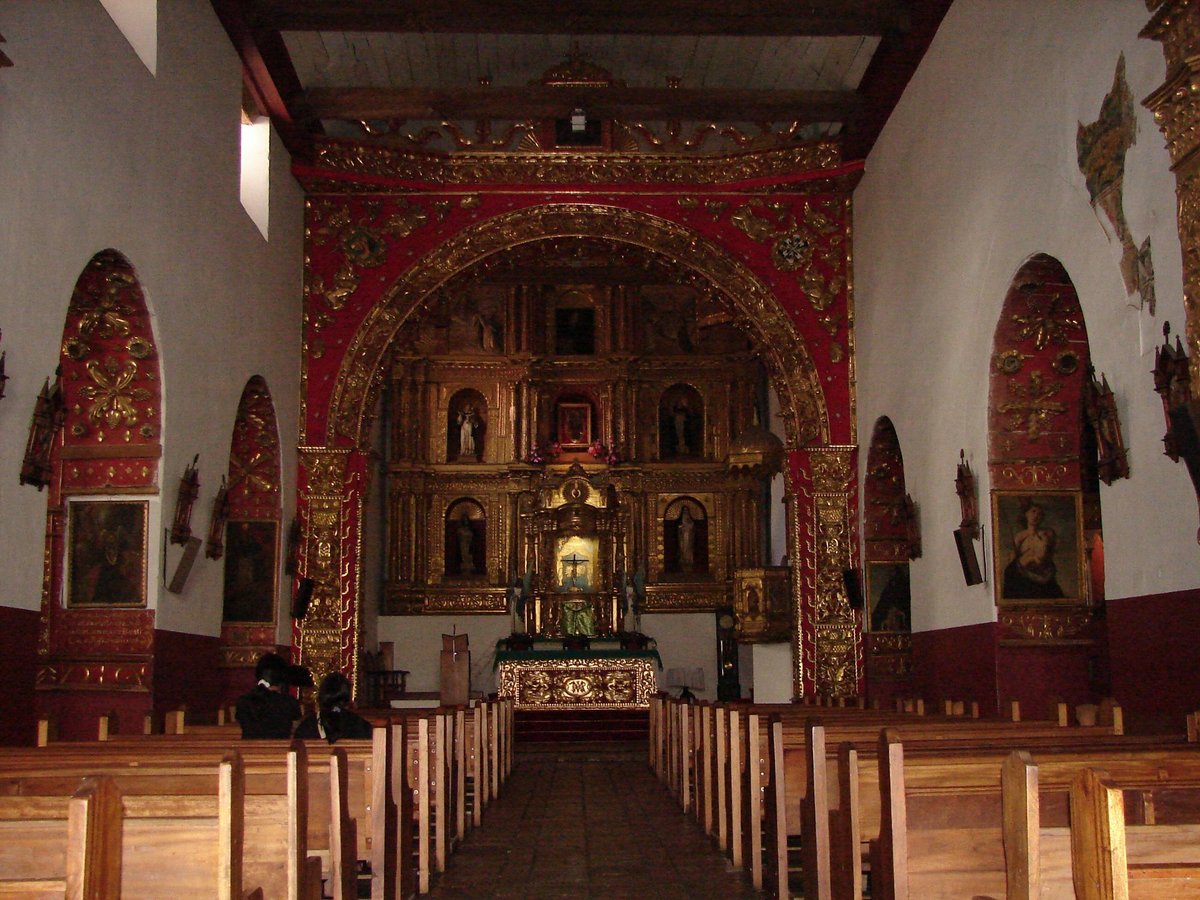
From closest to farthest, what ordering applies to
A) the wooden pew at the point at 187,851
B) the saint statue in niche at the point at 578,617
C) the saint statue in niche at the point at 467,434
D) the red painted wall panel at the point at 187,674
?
the wooden pew at the point at 187,851, the red painted wall panel at the point at 187,674, the saint statue in niche at the point at 578,617, the saint statue in niche at the point at 467,434

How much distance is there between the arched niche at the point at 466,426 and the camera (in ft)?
76.0

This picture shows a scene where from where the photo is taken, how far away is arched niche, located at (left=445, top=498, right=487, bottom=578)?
22.9 meters

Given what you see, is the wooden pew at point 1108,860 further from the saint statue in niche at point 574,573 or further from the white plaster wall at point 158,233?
the saint statue in niche at point 574,573

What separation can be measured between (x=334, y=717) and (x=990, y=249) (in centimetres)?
697

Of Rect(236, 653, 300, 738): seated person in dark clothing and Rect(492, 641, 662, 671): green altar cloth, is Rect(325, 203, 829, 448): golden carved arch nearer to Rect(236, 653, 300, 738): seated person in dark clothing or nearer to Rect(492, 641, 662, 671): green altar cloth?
Rect(492, 641, 662, 671): green altar cloth

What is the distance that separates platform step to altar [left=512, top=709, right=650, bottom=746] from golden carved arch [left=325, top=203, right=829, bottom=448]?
187 inches

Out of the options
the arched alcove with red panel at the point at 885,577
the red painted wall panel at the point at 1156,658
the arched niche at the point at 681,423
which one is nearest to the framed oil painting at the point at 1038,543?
the red painted wall panel at the point at 1156,658

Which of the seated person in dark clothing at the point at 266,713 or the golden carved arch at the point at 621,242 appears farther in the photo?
the golden carved arch at the point at 621,242

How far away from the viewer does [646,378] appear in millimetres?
23500

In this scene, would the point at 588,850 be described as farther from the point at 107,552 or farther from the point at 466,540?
the point at 466,540

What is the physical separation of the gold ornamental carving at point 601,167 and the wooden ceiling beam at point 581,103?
0.81 metres

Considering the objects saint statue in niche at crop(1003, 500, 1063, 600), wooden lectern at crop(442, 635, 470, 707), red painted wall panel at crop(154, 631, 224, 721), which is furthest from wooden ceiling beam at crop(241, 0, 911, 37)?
wooden lectern at crop(442, 635, 470, 707)

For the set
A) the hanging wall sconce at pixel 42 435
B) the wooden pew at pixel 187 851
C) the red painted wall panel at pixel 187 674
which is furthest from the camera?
the red painted wall panel at pixel 187 674

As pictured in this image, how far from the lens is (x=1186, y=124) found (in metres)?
7.43
